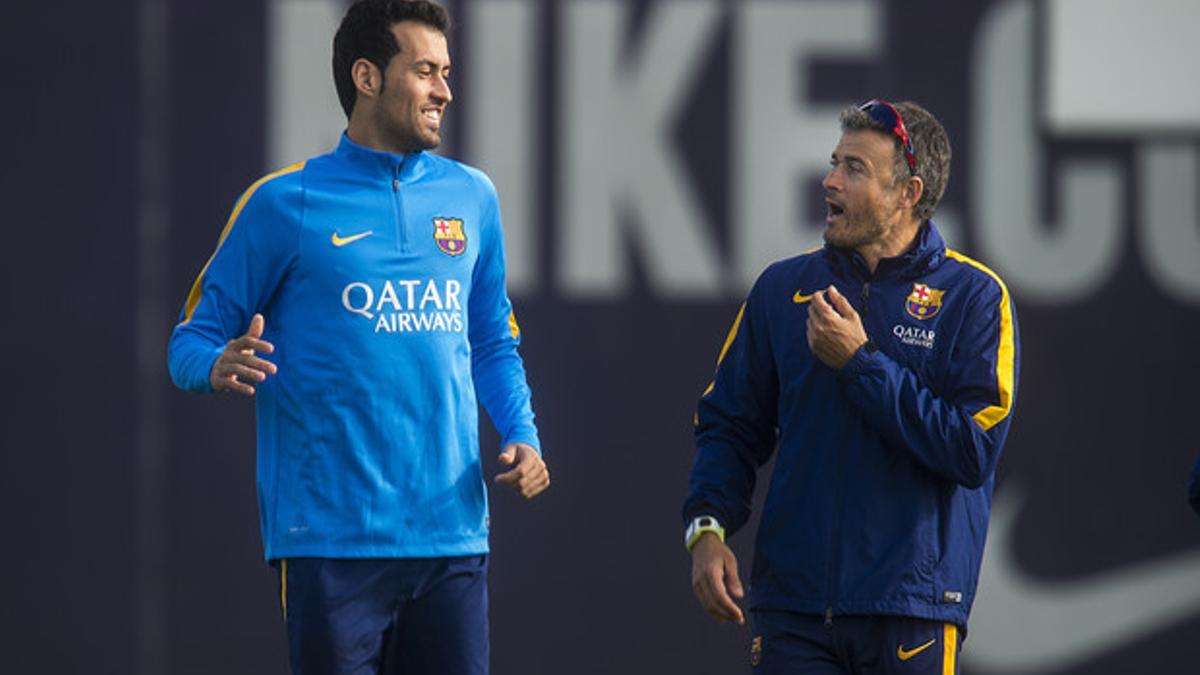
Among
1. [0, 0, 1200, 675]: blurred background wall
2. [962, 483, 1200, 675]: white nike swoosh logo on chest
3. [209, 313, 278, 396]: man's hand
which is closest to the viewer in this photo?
[209, 313, 278, 396]: man's hand

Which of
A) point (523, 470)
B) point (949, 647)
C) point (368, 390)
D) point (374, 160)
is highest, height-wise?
point (374, 160)

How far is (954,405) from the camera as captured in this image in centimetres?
405

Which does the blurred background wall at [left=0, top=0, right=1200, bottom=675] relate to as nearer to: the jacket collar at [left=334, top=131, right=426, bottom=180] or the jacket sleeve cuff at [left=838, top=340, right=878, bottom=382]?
the jacket collar at [left=334, top=131, right=426, bottom=180]

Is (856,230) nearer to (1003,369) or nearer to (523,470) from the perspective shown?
(1003,369)

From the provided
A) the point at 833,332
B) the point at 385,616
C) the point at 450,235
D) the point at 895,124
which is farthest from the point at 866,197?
the point at 385,616

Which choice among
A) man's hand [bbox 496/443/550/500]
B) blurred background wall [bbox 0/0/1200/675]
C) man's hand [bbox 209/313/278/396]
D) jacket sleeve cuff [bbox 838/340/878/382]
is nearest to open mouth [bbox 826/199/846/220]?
jacket sleeve cuff [bbox 838/340/878/382]

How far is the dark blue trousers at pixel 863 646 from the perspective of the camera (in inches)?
155

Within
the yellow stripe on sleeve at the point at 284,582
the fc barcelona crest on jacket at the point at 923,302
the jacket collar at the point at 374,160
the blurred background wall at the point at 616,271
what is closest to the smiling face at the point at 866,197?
the fc barcelona crest on jacket at the point at 923,302

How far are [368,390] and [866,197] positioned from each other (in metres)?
1.09

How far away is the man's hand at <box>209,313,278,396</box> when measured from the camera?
151 inches

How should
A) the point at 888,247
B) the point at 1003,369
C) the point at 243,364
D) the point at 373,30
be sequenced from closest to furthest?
the point at 243,364
the point at 1003,369
the point at 888,247
the point at 373,30

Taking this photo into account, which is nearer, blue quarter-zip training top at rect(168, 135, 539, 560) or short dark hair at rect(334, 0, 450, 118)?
blue quarter-zip training top at rect(168, 135, 539, 560)

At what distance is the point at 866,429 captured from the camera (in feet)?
13.2

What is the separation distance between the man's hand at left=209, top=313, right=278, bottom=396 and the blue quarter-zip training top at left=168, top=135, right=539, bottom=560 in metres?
0.13
